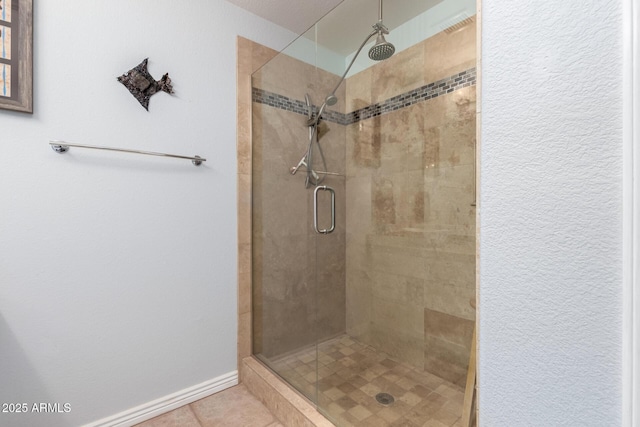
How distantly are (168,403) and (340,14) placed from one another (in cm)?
226

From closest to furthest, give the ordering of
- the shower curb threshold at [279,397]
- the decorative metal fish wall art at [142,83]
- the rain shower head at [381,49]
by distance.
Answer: the shower curb threshold at [279,397]
the decorative metal fish wall art at [142,83]
the rain shower head at [381,49]

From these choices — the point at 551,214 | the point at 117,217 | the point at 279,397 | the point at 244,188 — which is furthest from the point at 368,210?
the point at 117,217

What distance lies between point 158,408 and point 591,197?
1.83m

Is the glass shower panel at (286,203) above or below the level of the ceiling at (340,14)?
below

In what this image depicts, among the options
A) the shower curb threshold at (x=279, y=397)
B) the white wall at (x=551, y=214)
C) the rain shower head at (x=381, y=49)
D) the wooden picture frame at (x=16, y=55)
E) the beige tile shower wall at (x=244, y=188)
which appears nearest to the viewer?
the white wall at (x=551, y=214)

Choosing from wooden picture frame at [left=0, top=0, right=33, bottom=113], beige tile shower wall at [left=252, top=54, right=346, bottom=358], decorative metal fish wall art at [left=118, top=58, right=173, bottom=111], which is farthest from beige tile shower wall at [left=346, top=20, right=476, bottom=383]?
wooden picture frame at [left=0, top=0, right=33, bottom=113]

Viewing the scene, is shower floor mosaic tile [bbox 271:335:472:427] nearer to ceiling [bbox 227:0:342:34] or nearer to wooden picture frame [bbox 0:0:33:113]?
wooden picture frame [bbox 0:0:33:113]

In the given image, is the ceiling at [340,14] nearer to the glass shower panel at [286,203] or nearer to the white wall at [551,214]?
the glass shower panel at [286,203]

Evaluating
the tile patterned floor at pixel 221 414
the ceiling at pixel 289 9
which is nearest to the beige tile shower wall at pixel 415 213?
the ceiling at pixel 289 9

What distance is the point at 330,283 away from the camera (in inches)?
72.3

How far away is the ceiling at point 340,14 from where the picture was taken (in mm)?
1468

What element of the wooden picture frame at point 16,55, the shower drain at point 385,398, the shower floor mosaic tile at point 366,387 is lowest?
the shower drain at point 385,398

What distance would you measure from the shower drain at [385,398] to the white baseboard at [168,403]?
2.70 feet

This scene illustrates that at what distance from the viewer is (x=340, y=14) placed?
159cm
